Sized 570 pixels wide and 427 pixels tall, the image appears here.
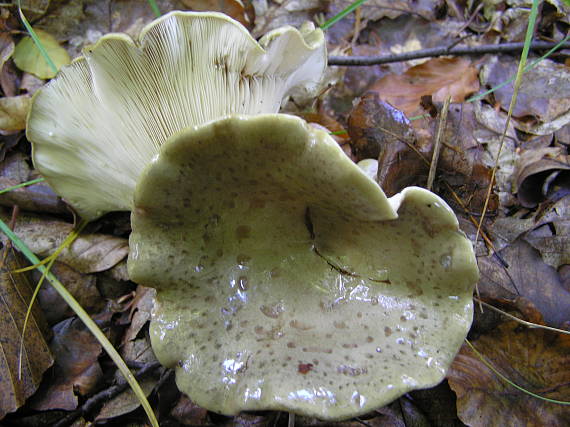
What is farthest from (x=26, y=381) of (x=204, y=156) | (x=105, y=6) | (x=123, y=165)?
(x=105, y=6)

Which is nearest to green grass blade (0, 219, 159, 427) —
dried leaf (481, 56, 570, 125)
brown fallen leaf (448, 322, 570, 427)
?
brown fallen leaf (448, 322, 570, 427)

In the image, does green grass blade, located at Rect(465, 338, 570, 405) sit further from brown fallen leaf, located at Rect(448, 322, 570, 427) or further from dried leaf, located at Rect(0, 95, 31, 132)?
dried leaf, located at Rect(0, 95, 31, 132)

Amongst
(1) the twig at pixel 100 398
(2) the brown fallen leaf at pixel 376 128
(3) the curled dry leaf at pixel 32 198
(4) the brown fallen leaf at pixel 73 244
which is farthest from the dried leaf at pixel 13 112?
(2) the brown fallen leaf at pixel 376 128

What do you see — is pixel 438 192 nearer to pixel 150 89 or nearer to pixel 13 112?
pixel 150 89

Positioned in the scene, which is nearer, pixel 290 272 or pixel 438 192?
pixel 290 272

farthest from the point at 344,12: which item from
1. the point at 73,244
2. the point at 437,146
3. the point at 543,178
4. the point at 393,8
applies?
the point at 73,244

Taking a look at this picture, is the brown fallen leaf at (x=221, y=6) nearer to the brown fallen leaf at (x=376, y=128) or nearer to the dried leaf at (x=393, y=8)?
the dried leaf at (x=393, y=8)
